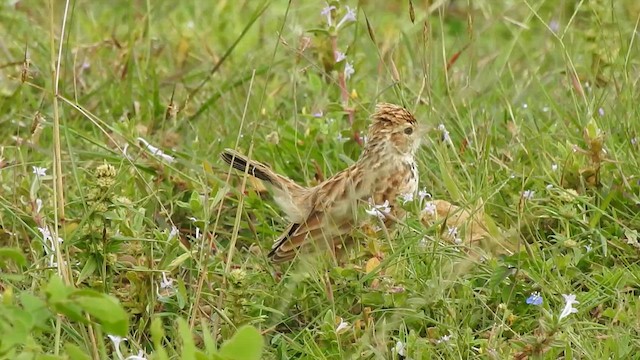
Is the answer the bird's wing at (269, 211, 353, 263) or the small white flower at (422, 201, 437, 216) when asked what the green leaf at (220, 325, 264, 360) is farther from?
the small white flower at (422, 201, 437, 216)

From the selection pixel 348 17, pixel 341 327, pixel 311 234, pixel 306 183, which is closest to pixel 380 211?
pixel 311 234

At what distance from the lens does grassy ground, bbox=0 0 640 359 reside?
13.8 ft

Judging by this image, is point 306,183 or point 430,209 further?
point 306,183

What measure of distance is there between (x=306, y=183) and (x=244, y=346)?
2.34m

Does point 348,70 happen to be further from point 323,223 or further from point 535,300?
point 535,300

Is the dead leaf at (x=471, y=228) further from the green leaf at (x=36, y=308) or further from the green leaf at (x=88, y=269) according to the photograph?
the green leaf at (x=36, y=308)

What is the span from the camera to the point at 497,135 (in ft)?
19.0

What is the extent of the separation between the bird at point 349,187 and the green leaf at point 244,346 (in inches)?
51.1

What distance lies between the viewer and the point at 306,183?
5.73 meters

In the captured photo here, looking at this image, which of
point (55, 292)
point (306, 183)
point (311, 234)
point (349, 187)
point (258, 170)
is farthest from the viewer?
point (306, 183)

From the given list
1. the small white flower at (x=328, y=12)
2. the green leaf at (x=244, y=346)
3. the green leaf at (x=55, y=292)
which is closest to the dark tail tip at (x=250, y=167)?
the small white flower at (x=328, y=12)

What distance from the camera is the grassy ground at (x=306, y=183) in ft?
13.8

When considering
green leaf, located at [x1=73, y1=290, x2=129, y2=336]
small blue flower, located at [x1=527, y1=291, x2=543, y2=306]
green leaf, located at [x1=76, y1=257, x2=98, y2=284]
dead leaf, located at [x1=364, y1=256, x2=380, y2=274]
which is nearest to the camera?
green leaf, located at [x1=73, y1=290, x2=129, y2=336]

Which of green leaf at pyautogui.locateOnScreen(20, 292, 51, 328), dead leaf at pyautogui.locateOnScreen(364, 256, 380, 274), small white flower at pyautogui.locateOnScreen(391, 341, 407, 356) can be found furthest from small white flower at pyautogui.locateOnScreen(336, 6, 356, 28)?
green leaf at pyautogui.locateOnScreen(20, 292, 51, 328)
